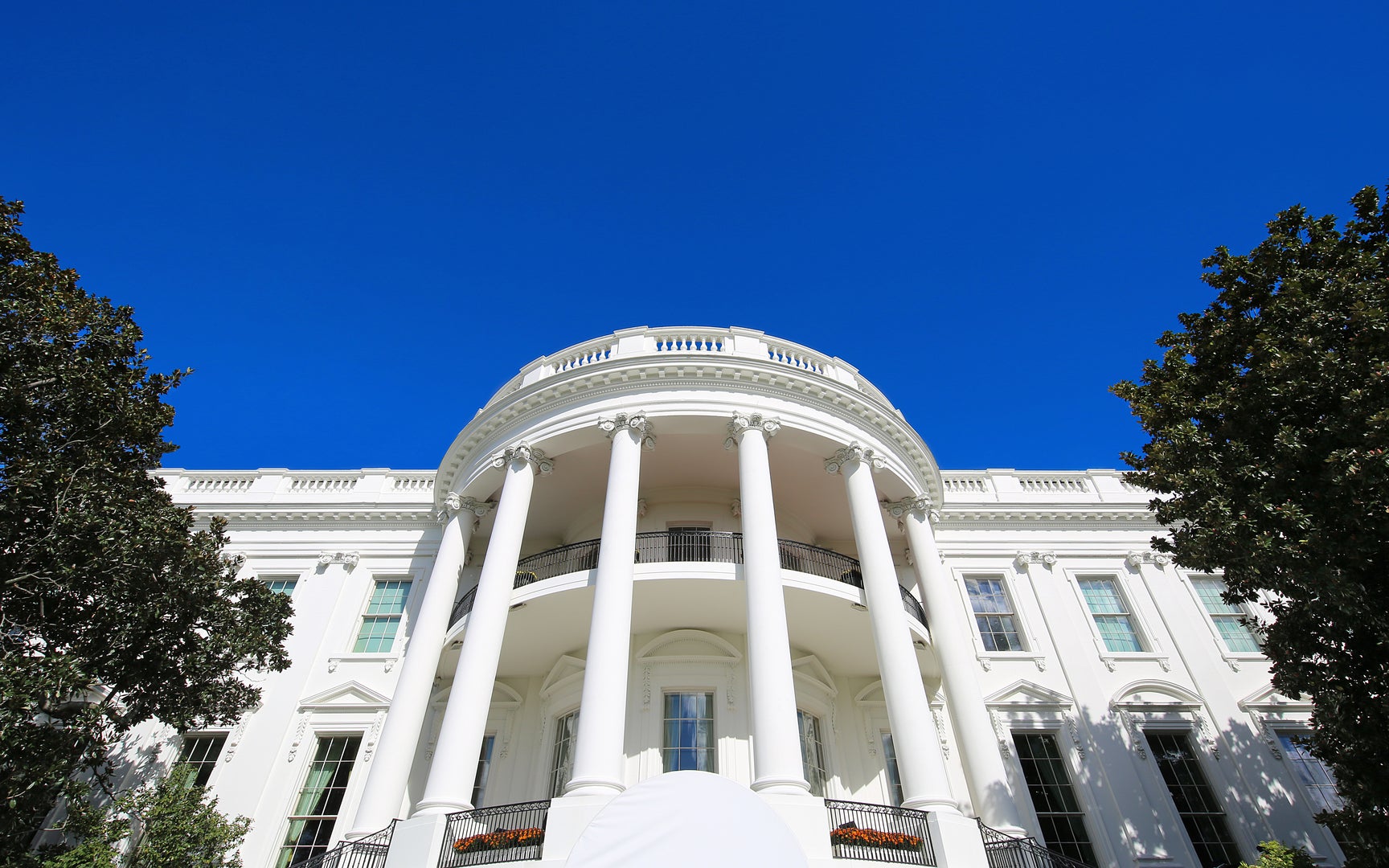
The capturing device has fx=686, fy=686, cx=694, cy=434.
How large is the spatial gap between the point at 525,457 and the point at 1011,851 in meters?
11.6

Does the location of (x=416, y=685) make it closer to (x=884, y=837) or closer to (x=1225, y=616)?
(x=884, y=837)

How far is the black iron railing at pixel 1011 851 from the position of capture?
36.2 feet

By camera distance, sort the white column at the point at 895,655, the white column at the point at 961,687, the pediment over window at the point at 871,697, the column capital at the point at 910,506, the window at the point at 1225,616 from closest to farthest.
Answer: the white column at the point at 895,655 < the white column at the point at 961,687 < the pediment over window at the point at 871,697 < the column capital at the point at 910,506 < the window at the point at 1225,616

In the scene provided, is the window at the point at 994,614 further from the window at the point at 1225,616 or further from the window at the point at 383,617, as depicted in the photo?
the window at the point at 383,617

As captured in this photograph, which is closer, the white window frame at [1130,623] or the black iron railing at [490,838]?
the black iron railing at [490,838]

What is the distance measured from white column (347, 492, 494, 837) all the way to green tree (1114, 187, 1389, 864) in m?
13.4

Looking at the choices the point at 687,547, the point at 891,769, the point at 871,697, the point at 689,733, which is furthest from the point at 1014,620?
the point at 689,733

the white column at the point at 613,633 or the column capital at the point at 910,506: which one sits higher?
the column capital at the point at 910,506

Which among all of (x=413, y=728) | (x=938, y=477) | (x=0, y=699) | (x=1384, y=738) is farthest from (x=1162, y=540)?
(x=0, y=699)

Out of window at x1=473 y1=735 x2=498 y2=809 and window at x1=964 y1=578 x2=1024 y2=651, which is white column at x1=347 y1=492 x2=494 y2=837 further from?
window at x1=964 y1=578 x2=1024 y2=651

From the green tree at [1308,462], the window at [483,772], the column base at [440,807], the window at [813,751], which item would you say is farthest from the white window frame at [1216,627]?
the window at [483,772]

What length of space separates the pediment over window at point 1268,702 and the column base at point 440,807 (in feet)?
57.4

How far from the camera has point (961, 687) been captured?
550 inches

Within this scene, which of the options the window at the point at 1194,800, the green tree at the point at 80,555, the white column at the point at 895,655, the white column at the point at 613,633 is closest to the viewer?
the green tree at the point at 80,555
